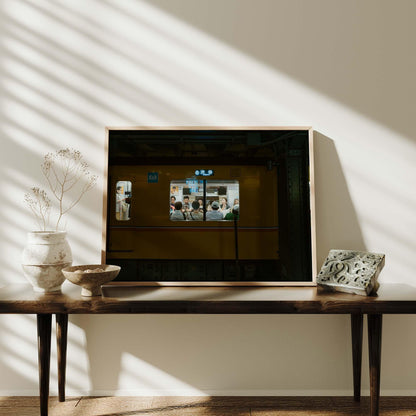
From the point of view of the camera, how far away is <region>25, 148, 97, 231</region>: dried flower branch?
6.99 feet

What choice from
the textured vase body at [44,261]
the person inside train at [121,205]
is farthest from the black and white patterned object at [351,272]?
the textured vase body at [44,261]

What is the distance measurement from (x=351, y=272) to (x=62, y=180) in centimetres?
160

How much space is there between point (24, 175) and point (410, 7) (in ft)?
7.77

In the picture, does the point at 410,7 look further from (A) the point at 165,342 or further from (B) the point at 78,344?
(B) the point at 78,344

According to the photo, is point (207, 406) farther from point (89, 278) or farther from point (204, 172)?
point (204, 172)

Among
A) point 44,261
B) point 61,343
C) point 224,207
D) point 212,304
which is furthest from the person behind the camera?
point 224,207

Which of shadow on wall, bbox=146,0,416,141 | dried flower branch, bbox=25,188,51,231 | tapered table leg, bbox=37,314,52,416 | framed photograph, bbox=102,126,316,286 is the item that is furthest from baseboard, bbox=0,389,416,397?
shadow on wall, bbox=146,0,416,141

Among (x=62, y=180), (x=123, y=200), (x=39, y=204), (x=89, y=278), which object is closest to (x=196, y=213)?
(x=123, y=200)

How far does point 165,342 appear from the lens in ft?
6.94

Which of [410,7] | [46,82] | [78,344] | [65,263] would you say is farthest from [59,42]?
[410,7]

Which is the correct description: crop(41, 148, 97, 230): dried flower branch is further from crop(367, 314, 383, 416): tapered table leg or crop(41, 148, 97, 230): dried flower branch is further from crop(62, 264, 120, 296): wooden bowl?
crop(367, 314, 383, 416): tapered table leg

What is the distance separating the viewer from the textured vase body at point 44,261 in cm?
178

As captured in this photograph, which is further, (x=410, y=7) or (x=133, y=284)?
(x=410, y=7)

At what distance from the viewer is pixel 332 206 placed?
2113mm
